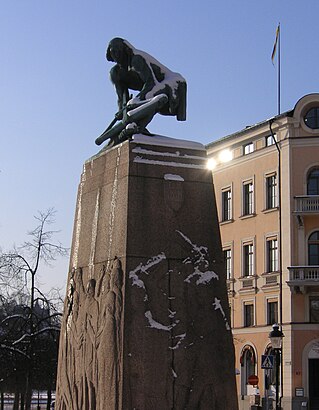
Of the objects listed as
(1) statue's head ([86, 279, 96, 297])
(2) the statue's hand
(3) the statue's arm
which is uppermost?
(3) the statue's arm

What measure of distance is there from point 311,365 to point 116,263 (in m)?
29.2

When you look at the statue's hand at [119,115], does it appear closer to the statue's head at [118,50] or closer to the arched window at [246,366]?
the statue's head at [118,50]

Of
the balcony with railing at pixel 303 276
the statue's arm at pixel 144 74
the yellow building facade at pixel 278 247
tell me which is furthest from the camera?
the yellow building facade at pixel 278 247

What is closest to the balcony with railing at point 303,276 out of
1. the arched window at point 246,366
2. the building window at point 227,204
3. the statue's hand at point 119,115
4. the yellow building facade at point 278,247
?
the yellow building facade at point 278,247

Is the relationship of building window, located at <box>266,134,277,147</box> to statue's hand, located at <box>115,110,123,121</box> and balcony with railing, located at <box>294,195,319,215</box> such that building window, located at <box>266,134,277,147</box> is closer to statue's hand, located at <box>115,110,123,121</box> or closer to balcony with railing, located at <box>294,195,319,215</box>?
balcony with railing, located at <box>294,195,319,215</box>

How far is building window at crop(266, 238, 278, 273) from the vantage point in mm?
39344

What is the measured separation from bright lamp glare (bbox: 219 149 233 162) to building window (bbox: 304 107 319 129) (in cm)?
523

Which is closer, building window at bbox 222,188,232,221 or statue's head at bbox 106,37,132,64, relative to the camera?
statue's head at bbox 106,37,132,64

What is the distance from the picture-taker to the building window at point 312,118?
1539 inches

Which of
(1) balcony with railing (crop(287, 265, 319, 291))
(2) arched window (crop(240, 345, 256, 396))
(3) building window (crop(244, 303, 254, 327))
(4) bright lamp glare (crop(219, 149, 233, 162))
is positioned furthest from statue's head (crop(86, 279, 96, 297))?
(4) bright lamp glare (crop(219, 149, 233, 162))

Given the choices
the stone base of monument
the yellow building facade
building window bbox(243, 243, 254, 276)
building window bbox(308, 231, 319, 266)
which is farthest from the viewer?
building window bbox(243, 243, 254, 276)

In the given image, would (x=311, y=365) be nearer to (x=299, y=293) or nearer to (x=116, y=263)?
(x=299, y=293)

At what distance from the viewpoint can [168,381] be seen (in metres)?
9.21

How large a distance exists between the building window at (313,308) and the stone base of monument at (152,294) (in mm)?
28225
